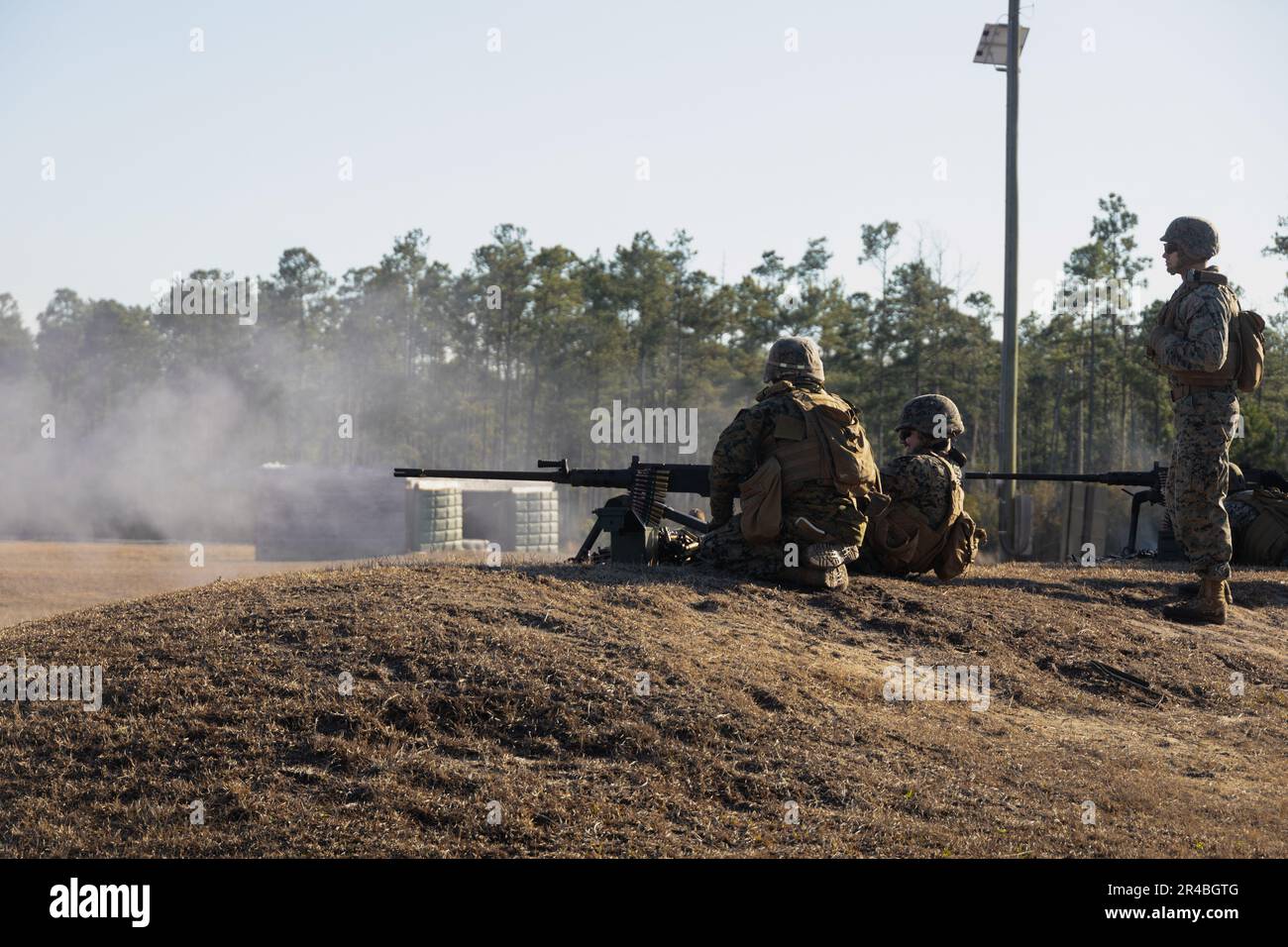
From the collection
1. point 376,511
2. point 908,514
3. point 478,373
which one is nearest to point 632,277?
point 478,373

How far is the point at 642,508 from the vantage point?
10008 millimetres

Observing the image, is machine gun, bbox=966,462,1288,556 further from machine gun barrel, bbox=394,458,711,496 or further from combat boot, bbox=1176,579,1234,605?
machine gun barrel, bbox=394,458,711,496

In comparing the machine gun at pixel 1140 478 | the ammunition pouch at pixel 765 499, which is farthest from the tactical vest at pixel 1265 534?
the ammunition pouch at pixel 765 499

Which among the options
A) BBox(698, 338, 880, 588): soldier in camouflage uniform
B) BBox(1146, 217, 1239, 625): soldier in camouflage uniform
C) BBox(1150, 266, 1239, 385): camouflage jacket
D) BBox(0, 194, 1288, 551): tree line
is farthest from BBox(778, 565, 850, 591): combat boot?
BBox(0, 194, 1288, 551): tree line

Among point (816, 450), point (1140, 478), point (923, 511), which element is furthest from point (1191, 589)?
point (1140, 478)

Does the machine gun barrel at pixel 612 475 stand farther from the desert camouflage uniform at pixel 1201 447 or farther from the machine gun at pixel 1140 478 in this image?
the machine gun at pixel 1140 478

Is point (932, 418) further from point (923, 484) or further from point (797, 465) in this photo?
point (797, 465)

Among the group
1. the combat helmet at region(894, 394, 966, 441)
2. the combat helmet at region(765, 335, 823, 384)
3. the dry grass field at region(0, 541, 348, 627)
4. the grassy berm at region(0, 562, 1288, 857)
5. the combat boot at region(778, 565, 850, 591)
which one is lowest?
the dry grass field at region(0, 541, 348, 627)

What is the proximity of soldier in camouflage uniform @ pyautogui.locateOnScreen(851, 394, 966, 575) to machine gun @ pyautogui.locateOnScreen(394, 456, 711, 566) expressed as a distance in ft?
4.76

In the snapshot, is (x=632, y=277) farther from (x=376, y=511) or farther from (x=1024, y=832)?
(x=1024, y=832)

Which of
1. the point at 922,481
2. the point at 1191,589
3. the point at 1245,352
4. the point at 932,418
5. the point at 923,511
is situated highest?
the point at 1245,352

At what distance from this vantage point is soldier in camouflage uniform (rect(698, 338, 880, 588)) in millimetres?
9492

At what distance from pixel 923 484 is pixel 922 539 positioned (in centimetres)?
49
